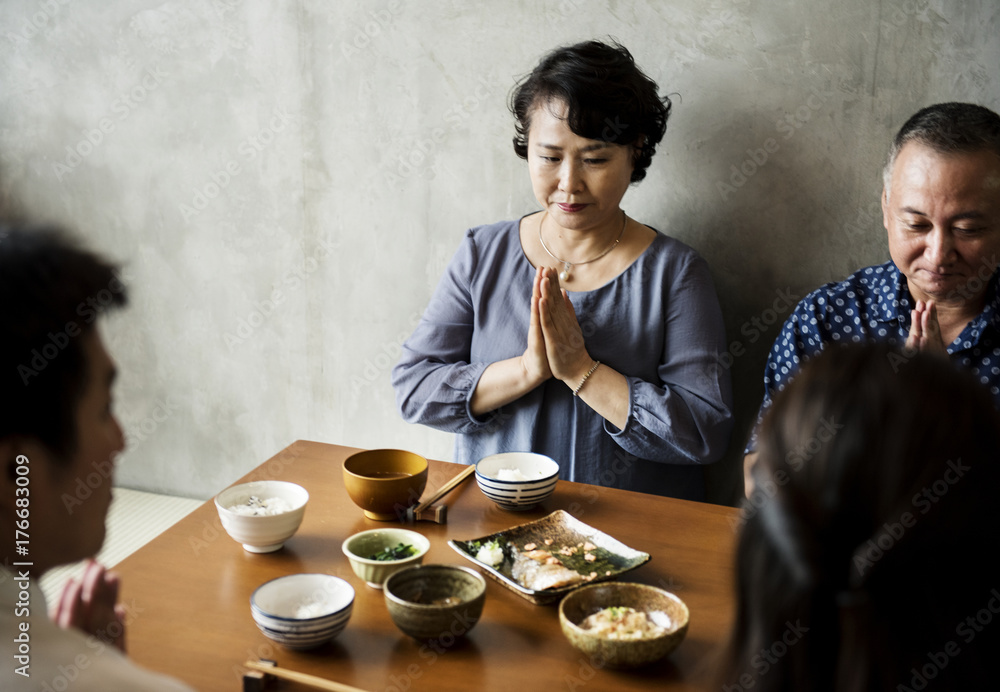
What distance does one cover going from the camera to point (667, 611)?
1.40 metres

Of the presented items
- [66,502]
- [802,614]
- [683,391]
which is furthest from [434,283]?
[802,614]

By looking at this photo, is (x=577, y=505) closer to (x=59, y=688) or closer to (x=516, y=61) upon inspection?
(x=59, y=688)

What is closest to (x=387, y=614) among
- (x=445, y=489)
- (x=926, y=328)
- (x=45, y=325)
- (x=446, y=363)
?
(x=445, y=489)

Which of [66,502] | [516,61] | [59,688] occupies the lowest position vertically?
[59,688]

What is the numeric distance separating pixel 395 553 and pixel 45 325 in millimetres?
820

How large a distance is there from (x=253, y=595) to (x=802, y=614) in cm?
94

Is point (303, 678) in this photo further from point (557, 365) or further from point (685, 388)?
point (685, 388)

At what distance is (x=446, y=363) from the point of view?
249 cm

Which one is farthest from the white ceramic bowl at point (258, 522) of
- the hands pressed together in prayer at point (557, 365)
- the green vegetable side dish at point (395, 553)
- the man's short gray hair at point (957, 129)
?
the man's short gray hair at point (957, 129)

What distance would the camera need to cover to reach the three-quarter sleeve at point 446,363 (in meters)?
2.38

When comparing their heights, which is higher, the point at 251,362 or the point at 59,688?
the point at 59,688

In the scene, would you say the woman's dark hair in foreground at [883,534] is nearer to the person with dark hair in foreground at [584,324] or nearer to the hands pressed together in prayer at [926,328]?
the hands pressed together in prayer at [926,328]

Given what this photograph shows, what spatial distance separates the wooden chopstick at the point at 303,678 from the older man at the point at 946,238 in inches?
38.8

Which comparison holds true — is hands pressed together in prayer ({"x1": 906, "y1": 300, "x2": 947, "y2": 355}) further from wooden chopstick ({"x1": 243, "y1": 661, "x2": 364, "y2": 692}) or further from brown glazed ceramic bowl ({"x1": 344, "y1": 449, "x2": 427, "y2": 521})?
wooden chopstick ({"x1": 243, "y1": 661, "x2": 364, "y2": 692})
